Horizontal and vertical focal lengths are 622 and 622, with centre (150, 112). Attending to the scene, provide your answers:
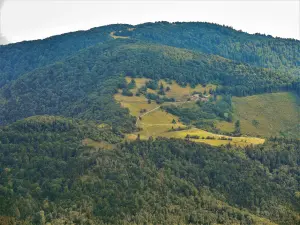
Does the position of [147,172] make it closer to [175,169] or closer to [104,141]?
[175,169]

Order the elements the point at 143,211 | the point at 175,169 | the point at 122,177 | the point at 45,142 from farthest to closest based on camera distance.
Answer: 1. the point at 45,142
2. the point at 175,169
3. the point at 122,177
4. the point at 143,211

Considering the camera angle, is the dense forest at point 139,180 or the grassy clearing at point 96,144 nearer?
the dense forest at point 139,180

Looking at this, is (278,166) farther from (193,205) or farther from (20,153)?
(20,153)

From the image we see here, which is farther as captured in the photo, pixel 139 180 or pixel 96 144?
pixel 96 144

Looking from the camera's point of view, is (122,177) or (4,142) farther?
(4,142)

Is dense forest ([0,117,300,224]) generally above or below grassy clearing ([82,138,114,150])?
below

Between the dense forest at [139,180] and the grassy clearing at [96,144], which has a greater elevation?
the grassy clearing at [96,144]

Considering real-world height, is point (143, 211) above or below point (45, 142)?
below

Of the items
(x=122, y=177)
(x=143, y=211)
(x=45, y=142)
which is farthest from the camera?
(x=45, y=142)

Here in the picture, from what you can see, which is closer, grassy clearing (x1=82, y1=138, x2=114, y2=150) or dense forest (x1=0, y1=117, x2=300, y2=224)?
dense forest (x1=0, y1=117, x2=300, y2=224)

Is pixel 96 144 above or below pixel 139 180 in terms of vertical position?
above

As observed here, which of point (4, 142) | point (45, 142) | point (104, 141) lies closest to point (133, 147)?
point (104, 141)
